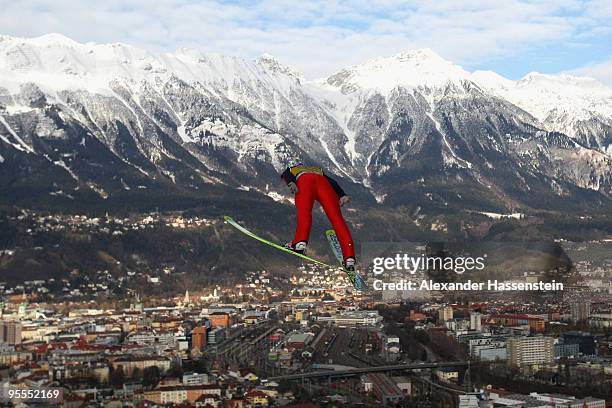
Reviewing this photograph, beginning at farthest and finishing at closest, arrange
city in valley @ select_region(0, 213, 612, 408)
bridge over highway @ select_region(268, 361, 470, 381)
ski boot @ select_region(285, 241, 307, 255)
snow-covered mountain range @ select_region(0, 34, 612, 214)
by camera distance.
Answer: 1. snow-covered mountain range @ select_region(0, 34, 612, 214)
2. bridge over highway @ select_region(268, 361, 470, 381)
3. city in valley @ select_region(0, 213, 612, 408)
4. ski boot @ select_region(285, 241, 307, 255)

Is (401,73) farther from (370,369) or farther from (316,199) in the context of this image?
(316,199)

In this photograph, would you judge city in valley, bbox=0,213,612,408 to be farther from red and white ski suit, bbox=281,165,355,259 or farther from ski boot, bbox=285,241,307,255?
ski boot, bbox=285,241,307,255

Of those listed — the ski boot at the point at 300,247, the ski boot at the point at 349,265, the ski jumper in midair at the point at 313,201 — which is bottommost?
the ski boot at the point at 349,265

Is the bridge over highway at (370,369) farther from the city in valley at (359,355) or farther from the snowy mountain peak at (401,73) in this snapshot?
the snowy mountain peak at (401,73)

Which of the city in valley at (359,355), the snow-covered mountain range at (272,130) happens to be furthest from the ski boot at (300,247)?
the snow-covered mountain range at (272,130)

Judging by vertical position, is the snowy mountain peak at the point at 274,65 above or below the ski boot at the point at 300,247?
above

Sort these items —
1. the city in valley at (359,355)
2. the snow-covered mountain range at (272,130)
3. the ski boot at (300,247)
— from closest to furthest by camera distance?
the ski boot at (300,247), the city in valley at (359,355), the snow-covered mountain range at (272,130)

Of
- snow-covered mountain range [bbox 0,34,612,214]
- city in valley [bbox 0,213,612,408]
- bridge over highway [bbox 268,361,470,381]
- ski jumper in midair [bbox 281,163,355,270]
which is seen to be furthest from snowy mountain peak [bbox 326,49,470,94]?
ski jumper in midair [bbox 281,163,355,270]
